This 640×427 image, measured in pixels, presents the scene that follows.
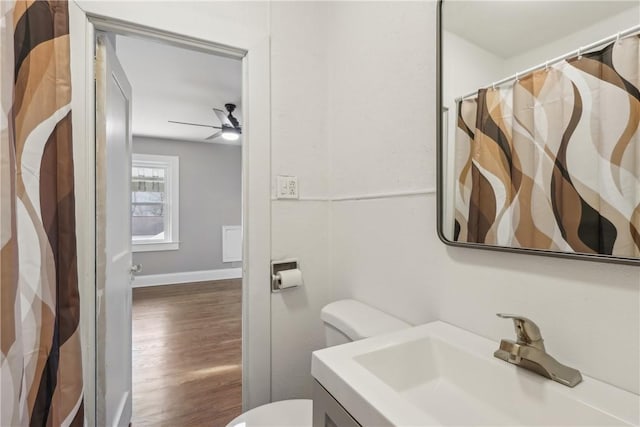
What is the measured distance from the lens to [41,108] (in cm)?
84

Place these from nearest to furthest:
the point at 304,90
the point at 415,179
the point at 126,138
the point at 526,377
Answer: the point at 526,377 → the point at 415,179 → the point at 304,90 → the point at 126,138

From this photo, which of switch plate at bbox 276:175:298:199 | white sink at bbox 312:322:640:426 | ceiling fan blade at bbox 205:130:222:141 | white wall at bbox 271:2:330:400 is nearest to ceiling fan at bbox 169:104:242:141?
ceiling fan blade at bbox 205:130:222:141

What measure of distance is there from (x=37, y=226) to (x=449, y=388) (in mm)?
1170

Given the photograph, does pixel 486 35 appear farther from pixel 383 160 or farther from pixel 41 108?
pixel 41 108

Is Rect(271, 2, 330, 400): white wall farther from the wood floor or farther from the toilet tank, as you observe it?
the wood floor

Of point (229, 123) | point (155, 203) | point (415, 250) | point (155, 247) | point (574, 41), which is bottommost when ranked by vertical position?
point (155, 247)

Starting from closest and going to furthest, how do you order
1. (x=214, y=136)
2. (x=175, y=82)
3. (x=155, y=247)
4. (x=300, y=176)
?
(x=300, y=176) < (x=175, y=82) < (x=214, y=136) < (x=155, y=247)

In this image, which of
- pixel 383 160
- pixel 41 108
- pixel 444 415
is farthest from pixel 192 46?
pixel 444 415

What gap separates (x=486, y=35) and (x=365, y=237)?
0.79 meters

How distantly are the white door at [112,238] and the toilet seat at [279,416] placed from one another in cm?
59

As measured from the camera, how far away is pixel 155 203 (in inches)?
186

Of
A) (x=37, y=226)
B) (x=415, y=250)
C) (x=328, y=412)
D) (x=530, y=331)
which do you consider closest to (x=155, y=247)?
(x=37, y=226)

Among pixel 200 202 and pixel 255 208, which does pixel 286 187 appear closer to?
pixel 255 208

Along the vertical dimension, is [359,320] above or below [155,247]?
above
